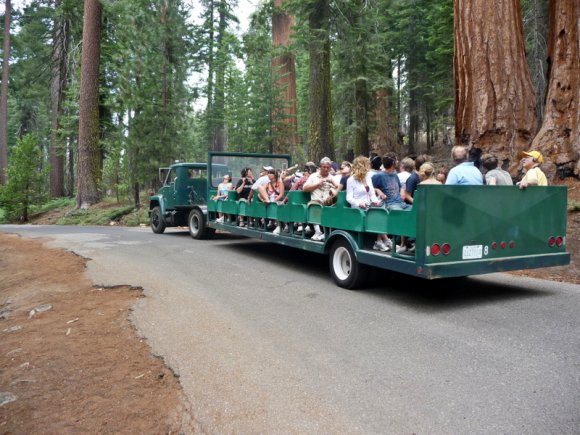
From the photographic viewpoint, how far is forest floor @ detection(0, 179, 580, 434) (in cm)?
313

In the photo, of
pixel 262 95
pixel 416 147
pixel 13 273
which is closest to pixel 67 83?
pixel 262 95

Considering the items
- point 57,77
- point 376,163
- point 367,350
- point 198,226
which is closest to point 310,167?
point 376,163

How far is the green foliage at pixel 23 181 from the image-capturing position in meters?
22.6

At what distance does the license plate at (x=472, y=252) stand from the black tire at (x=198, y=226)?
805 centimetres

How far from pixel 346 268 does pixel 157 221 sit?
9025 mm

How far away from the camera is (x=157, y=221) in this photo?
14.3 m

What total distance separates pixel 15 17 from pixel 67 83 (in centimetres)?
900

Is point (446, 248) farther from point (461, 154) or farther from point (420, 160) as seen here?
point (420, 160)

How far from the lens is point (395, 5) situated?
23.0 meters

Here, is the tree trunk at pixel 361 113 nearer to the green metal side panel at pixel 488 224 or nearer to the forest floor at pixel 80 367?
the forest floor at pixel 80 367

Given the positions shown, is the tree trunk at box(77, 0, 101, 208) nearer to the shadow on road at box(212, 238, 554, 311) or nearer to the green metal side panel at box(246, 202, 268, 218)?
the green metal side panel at box(246, 202, 268, 218)

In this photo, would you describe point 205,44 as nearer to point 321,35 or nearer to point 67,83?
point 67,83

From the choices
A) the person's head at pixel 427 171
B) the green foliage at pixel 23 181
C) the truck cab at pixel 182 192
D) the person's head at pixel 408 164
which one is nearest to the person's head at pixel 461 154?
the person's head at pixel 427 171

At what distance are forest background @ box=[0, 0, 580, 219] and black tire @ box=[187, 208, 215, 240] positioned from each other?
550cm
